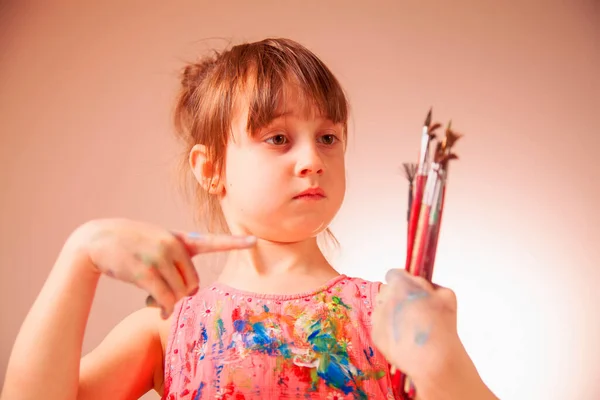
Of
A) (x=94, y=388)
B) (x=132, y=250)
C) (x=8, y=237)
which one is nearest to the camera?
(x=132, y=250)

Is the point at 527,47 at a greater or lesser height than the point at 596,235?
greater

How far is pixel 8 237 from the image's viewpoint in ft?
4.25

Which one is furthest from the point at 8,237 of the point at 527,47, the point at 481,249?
the point at 527,47

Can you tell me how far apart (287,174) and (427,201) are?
225 mm

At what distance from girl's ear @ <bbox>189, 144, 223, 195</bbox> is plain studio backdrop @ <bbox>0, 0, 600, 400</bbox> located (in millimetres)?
435

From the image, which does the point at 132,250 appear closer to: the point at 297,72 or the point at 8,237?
the point at 297,72

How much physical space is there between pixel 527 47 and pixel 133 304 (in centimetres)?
90

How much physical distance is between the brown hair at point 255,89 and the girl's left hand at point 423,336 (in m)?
0.27

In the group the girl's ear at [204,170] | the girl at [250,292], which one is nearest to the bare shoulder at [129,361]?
the girl at [250,292]

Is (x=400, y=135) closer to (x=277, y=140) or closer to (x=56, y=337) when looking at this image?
(x=277, y=140)

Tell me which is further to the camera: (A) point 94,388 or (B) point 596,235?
(B) point 596,235

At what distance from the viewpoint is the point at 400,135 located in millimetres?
1431

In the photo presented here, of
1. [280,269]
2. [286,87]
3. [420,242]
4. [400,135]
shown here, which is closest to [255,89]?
[286,87]

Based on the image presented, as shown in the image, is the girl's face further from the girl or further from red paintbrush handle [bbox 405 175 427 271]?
red paintbrush handle [bbox 405 175 427 271]
